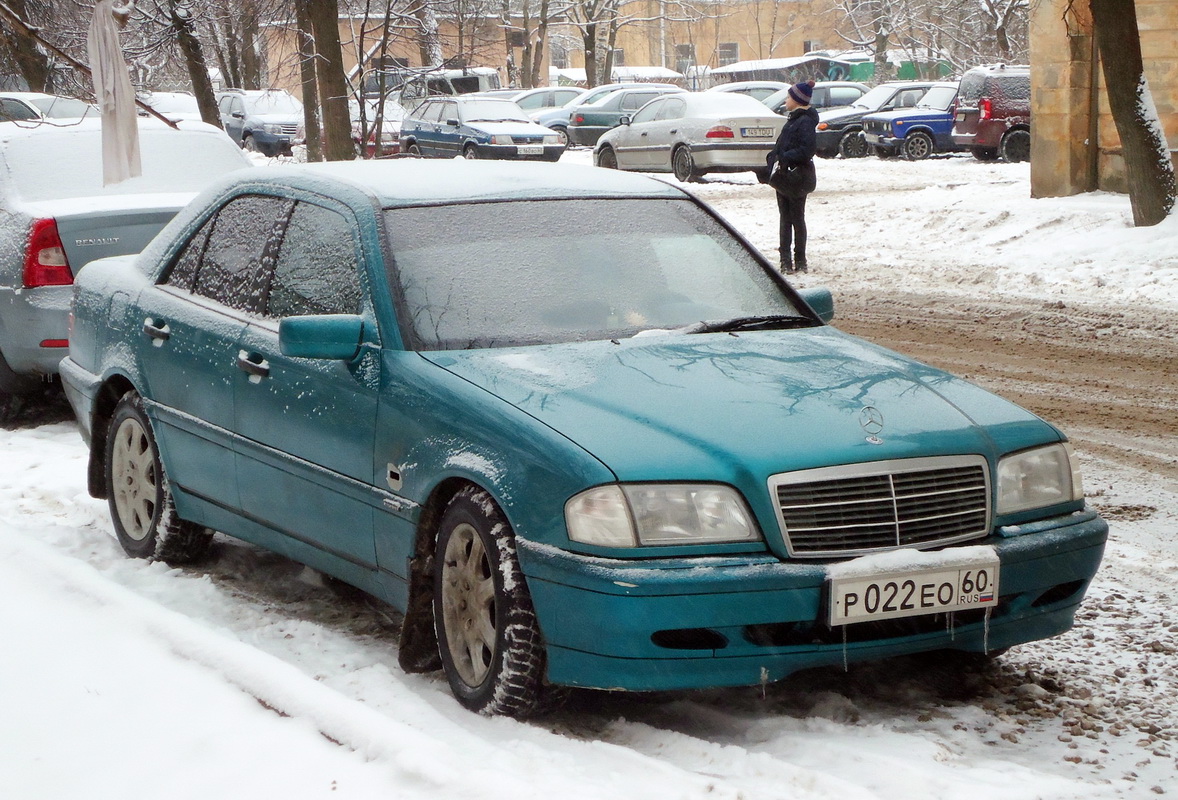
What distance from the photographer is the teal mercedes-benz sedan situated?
12.1 ft

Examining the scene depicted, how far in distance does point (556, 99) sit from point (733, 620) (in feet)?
129

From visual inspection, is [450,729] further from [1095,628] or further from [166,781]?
[1095,628]

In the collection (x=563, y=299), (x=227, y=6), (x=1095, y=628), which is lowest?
(x=1095, y=628)

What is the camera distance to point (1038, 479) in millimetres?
4137

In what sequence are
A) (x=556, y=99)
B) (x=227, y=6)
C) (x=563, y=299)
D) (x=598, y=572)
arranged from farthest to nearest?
1. (x=556, y=99)
2. (x=227, y=6)
3. (x=563, y=299)
4. (x=598, y=572)

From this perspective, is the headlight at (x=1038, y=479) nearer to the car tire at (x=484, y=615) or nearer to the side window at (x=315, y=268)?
the car tire at (x=484, y=615)

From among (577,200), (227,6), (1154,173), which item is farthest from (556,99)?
(577,200)

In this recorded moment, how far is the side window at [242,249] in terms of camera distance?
17.1ft

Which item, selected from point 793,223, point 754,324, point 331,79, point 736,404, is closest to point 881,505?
point 736,404

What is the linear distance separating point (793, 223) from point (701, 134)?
401 inches

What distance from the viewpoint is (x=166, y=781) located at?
3512mm

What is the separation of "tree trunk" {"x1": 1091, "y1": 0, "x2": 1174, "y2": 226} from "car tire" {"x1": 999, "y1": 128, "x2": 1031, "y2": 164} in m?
12.7

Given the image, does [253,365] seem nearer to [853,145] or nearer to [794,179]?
[794,179]

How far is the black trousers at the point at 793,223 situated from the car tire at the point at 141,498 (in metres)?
9.59
